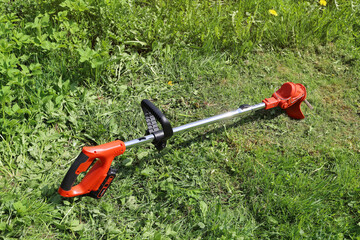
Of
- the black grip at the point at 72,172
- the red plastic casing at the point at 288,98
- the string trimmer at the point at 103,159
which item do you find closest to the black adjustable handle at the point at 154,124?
the string trimmer at the point at 103,159

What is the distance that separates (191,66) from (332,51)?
171 centimetres

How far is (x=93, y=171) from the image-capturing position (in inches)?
85.4

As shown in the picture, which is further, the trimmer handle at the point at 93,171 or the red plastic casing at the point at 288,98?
the red plastic casing at the point at 288,98

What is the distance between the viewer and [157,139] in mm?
2316

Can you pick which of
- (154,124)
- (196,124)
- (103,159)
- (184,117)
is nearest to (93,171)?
(103,159)

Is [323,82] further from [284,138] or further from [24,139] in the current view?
[24,139]

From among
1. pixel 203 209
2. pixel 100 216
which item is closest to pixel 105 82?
pixel 100 216

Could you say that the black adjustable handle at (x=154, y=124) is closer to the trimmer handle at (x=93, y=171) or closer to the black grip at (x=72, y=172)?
the trimmer handle at (x=93, y=171)

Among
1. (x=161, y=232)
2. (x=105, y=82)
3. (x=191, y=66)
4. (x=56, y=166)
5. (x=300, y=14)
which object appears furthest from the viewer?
(x=300, y=14)

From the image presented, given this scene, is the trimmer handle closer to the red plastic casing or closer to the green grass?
the green grass

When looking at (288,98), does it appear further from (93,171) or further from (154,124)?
(93,171)

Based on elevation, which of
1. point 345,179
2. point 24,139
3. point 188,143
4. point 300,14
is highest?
point 300,14

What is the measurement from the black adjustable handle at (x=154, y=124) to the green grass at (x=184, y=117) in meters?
0.31

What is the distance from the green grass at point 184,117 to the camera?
2270mm
